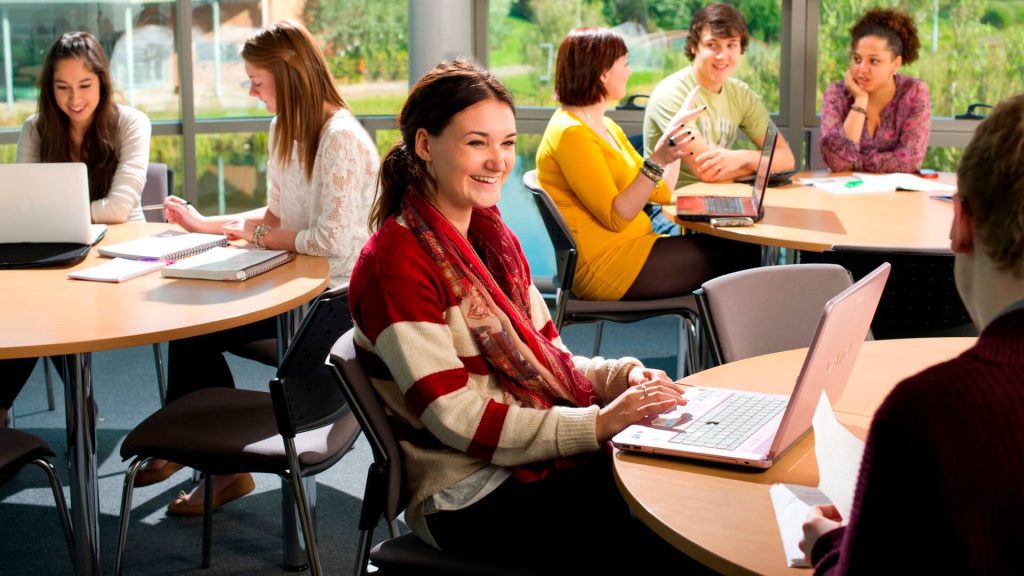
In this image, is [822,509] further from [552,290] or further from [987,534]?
[552,290]

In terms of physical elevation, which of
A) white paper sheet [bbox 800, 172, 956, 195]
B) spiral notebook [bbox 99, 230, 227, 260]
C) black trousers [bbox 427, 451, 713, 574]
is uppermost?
white paper sheet [bbox 800, 172, 956, 195]

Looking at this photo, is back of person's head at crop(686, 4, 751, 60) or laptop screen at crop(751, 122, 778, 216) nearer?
laptop screen at crop(751, 122, 778, 216)

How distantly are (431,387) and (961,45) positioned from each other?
→ 4212mm

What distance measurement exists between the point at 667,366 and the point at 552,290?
1.23 metres

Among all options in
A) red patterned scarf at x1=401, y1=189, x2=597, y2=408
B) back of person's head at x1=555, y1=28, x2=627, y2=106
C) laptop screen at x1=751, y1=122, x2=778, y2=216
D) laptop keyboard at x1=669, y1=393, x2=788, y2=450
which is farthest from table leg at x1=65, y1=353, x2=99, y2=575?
laptop screen at x1=751, y1=122, x2=778, y2=216

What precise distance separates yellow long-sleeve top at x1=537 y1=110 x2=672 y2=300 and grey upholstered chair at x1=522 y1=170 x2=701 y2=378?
82 millimetres

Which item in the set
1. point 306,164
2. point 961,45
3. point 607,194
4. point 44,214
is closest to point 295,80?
point 306,164

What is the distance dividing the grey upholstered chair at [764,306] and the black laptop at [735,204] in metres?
1.04

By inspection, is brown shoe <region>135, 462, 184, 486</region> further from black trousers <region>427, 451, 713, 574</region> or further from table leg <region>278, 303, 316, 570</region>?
black trousers <region>427, 451, 713, 574</region>

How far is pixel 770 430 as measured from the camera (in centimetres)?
167

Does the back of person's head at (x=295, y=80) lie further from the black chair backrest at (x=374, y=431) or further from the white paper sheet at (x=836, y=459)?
the white paper sheet at (x=836, y=459)

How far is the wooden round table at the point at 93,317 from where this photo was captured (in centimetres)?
232

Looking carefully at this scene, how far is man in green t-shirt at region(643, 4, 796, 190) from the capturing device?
427 centimetres

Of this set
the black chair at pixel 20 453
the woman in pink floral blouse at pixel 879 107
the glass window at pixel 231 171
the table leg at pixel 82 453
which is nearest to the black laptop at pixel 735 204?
the woman in pink floral blouse at pixel 879 107
